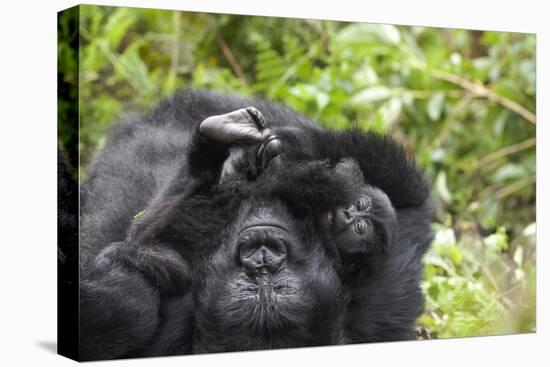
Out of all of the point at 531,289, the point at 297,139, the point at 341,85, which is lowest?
the point at 531,289

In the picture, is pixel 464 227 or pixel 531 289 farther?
pixel 464 227

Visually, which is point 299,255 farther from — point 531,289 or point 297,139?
point 531,289

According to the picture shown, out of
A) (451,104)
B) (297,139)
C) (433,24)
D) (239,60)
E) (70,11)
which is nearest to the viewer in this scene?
(70,11)

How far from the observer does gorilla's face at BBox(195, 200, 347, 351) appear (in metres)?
4.09

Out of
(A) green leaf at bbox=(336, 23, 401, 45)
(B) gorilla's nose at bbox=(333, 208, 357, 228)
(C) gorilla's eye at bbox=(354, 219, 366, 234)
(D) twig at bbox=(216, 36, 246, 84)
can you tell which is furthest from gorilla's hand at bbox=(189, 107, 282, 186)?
(A) green leaf at bbox=(336, 23, 401, 45)

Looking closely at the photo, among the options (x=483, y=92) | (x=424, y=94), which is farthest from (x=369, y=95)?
(x=483, y=92)

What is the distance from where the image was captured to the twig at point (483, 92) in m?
5.71

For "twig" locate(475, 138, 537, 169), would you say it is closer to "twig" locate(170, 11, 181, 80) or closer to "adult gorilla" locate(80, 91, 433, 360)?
"adult gorilla" locate(80, 91, 433, 360)

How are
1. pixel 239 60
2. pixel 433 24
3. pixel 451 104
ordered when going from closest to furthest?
pixel 433 24 < pixel 239 60 < pixel 451 104

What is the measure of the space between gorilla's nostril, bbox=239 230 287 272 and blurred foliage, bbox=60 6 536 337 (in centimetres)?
105

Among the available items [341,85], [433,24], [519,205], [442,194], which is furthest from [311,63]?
[519,205]

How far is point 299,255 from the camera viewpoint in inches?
166

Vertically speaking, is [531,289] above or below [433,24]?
below

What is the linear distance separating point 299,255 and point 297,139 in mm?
617
